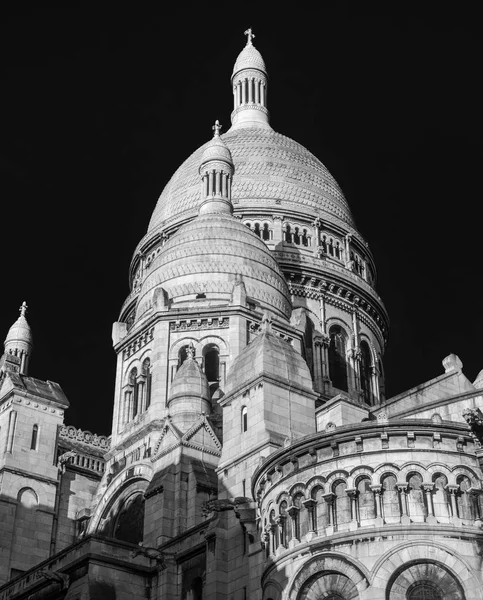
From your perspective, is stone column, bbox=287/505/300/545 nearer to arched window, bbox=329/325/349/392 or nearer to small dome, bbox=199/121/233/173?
arched window, bbox=329/325/349/392

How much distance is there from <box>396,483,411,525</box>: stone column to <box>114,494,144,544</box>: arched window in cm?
2087

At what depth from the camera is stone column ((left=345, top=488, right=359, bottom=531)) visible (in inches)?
1544

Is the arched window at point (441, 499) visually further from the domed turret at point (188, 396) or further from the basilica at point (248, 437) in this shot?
the domed turret at point (188, 396)

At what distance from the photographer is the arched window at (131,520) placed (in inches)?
2256

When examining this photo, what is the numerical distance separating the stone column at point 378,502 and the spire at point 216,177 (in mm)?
35357

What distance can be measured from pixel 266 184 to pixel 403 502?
153ft

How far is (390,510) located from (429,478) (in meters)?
1.70

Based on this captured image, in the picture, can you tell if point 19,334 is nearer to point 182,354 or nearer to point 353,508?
point 182,354

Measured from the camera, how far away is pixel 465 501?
39.4 meters

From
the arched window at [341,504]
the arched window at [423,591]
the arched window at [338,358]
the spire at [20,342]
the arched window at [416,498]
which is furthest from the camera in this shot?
the arched window at [338,358]

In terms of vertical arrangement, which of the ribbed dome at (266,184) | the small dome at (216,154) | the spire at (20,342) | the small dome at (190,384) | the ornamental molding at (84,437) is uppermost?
→ the ribbed dome at (266,184)

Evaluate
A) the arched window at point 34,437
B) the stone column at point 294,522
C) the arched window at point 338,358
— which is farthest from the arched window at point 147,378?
the stone column at point 294,522

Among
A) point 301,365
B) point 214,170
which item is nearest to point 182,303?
point 214,170

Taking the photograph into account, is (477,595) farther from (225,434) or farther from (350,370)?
(350,370)
